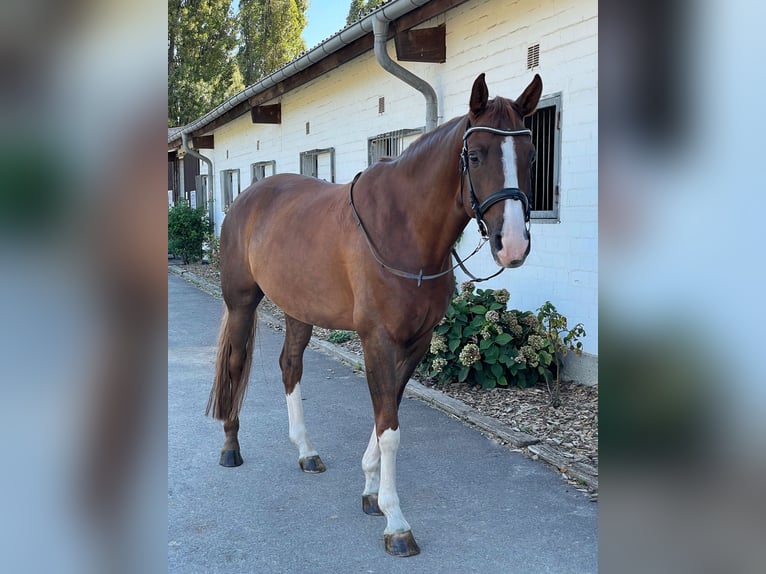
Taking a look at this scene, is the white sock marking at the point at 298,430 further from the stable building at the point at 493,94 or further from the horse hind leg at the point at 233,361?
the stable building at the point at 493,94

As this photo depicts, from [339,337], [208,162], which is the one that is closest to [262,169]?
[208,162]

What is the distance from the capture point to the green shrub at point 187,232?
16.3 metres

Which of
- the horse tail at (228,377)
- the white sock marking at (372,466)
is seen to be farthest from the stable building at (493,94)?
the horse tail at (228,377)

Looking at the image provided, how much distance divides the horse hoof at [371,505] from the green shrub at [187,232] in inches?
558

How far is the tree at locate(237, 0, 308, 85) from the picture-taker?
2962 centimetres

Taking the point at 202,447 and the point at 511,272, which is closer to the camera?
the point at 202,447

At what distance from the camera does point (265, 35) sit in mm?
30078

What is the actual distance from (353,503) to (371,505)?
17cm

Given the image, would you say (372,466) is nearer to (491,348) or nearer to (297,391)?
(297,391)

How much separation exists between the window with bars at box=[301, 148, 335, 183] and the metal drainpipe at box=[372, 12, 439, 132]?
349 cm

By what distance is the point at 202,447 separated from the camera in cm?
414
